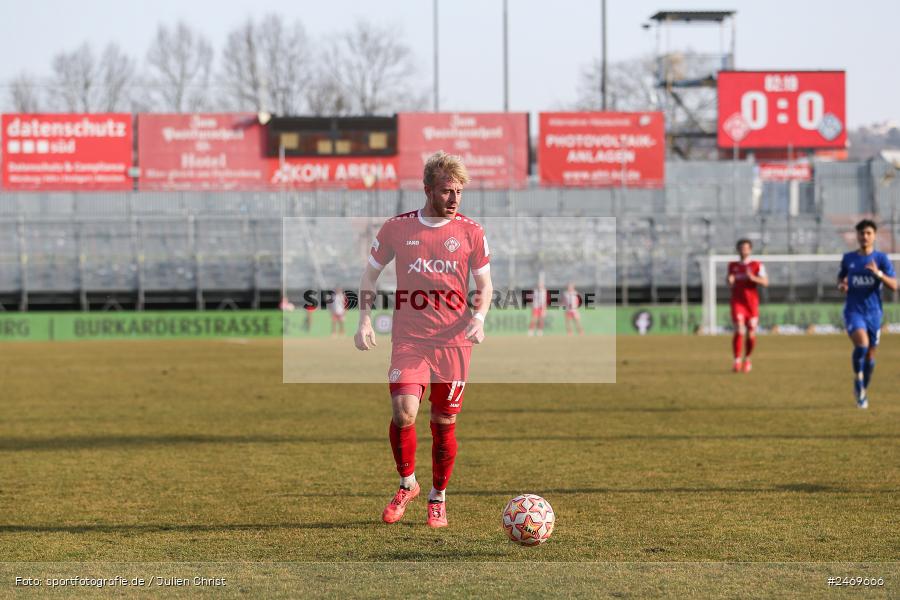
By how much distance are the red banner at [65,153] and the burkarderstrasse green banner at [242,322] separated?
912 centimetres

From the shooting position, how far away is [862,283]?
15.1m

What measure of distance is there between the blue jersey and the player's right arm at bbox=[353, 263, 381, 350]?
28.5 ft

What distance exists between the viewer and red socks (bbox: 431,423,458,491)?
7855 mm

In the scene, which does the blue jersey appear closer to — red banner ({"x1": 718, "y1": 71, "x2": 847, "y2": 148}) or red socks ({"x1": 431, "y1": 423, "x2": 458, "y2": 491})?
red socks ({"x1": 431, "y1": 423, "x2": 458, "y2": 491})

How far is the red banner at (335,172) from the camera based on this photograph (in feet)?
167

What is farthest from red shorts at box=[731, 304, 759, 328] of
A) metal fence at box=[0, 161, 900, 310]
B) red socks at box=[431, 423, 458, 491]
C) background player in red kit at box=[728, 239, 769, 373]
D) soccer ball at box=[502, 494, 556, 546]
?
metal fence at box=[0, 161, 900, 310]

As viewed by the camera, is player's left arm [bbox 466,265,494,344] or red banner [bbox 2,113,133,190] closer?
player's left arm [bbox 466,265,494,344]

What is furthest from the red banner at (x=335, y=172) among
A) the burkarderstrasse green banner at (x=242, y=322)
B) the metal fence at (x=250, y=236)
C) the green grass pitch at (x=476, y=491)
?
the green grass pitch at (x=476, y=491)

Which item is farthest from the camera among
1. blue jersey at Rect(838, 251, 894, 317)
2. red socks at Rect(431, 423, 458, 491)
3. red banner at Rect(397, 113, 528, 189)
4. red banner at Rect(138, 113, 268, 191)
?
red banner at Rect(397, 113, 528, 189)

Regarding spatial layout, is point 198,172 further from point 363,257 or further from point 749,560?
point 749,560

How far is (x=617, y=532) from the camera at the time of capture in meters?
7.43

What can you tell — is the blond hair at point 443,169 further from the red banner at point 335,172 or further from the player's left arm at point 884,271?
the red banner at point 335,172

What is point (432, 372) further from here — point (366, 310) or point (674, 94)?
point (674, 94)

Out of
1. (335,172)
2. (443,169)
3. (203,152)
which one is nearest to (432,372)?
(443,169)
